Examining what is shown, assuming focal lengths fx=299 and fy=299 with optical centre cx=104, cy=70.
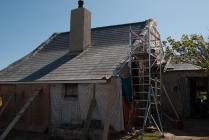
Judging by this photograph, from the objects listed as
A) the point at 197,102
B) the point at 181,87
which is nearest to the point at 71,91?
the point at 181,87

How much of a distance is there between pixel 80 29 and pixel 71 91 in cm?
529

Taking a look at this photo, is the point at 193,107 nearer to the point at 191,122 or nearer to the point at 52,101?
the point at 191,122

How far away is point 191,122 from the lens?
17.1m

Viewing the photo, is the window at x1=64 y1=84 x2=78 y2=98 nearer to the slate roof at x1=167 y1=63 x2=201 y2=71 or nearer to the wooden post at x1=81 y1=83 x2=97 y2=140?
the wooden post at x1=81 y1=83 x2=97 y2=140

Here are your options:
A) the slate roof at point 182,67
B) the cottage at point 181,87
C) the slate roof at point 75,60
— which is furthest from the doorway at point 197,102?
the slate roof at point 75,60

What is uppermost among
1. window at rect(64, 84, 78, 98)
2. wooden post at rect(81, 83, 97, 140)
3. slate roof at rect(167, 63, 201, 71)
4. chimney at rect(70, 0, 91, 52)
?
chimney at rect(70, 0, 91, 52)

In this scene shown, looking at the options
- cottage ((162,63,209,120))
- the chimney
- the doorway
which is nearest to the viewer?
the chimney

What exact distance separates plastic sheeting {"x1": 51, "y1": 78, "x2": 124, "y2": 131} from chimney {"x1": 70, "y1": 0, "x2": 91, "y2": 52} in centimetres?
411

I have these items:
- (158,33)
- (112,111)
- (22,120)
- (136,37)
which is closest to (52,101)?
(22,120)

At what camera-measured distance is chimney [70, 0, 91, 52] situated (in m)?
18.4

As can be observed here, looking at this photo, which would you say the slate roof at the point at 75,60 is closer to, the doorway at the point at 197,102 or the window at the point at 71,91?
the window at the point at 71,91

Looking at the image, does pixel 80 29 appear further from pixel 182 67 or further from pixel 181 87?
pixel 181 87

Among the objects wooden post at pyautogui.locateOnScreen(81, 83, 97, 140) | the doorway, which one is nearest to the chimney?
wooden post at pyautogui.locateOnScreen(81, 83, 97, 140)

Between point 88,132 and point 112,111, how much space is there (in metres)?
1.41
